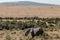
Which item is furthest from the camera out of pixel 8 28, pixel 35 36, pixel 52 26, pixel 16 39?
pixel 52 26

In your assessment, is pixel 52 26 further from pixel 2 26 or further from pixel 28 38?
pixel 28 38

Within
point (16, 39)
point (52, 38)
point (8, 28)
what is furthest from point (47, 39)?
point (8, 28)

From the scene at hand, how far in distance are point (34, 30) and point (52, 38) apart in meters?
1.41

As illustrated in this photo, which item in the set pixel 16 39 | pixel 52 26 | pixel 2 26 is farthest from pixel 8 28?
pixel 16 39

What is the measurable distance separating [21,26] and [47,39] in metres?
7.22

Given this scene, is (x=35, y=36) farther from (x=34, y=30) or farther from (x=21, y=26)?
(x=21, y=26)

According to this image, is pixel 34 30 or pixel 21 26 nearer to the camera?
pixel 34 30

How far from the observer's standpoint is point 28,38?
1825cm

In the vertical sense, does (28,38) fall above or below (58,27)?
above

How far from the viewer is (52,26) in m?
26.5

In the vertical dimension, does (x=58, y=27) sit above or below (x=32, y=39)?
below

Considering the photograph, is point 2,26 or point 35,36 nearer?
point 35,36

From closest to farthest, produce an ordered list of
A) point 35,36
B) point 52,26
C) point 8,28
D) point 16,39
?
1. point 16,39
2. point 35,36
3. point 8,28
4. point 52,26

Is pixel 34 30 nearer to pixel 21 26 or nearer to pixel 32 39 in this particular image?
pixel 32 39
